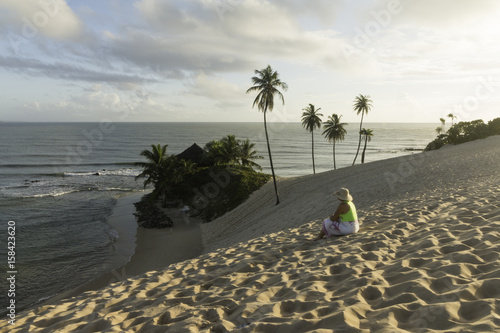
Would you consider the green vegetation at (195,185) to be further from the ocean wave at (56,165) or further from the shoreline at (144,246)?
the ocean wave at (56,165)

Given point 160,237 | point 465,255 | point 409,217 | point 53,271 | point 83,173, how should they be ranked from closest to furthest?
point 465,255
point 409,217
point 53,271
point 160,237
point 83,173

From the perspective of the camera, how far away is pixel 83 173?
159ft

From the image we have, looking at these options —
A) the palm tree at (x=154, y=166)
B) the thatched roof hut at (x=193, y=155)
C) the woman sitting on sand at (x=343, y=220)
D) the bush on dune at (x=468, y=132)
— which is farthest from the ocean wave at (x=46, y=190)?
the bush on dune at (x=468, y=132)

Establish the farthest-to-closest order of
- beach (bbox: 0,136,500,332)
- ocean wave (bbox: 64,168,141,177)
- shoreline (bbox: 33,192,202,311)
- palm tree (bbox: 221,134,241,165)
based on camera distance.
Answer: ocean wave (bbox: 64,168,141,177), palm tree (bbox: 221,134,241,165), shoreline (bbox: 33,192,202,311), beach (bbox: 0,136,500,332)

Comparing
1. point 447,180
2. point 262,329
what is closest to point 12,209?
point 262,329

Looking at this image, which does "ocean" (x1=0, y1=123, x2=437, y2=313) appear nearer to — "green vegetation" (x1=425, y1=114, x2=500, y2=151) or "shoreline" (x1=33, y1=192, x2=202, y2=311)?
"shoreline" (x1=33, y1=192, x2=202, y2=311)

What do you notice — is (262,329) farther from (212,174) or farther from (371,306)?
(212,174)

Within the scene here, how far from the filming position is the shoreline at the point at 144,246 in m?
14.0

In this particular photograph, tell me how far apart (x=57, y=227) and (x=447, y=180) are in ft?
85.2

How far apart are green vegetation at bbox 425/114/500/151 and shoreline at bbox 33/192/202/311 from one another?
38.1 metres

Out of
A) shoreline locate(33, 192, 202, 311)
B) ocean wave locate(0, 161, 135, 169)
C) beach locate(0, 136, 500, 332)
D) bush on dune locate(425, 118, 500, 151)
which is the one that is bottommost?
shoreline locate(33, 192, 202, 311)

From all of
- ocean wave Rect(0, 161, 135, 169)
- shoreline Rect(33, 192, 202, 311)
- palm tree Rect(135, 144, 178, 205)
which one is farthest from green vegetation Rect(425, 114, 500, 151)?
ocean wave Rect(0, 161, 135, 169)

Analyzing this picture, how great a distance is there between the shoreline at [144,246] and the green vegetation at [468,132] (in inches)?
1501

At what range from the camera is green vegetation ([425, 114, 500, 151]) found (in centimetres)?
3941
